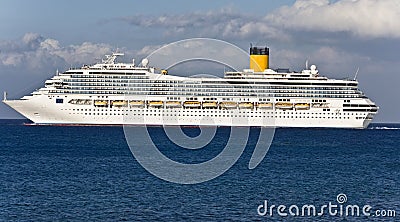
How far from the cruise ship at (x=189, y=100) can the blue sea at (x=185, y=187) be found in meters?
31.7

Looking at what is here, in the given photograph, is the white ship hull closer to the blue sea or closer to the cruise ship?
the cruise ship

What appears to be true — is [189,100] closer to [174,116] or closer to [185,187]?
[174,116]

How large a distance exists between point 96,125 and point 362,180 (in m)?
57.8

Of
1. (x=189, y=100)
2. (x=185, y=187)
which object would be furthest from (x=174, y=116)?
(x=185, y=187)

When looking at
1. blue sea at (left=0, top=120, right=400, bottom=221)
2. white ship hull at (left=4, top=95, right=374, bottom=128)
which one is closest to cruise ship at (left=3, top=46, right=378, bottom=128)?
white ship hull at (left=4, top=95, right=374, bottom=128)

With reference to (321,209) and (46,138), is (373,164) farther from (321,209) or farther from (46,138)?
(46,138)

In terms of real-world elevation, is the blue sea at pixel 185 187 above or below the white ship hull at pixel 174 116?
below

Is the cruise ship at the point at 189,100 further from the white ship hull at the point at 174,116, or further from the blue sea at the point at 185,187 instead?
the blue sea at the point at 185,187

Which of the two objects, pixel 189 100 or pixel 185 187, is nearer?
pixel 185 187

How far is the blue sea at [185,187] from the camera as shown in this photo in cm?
3038

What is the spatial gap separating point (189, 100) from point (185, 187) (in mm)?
58132

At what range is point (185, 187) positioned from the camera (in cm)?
3759

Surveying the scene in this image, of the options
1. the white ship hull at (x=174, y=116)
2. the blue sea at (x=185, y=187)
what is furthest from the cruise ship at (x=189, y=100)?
the blue sea at (x=185, y=187)

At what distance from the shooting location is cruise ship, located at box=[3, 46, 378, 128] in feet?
310
